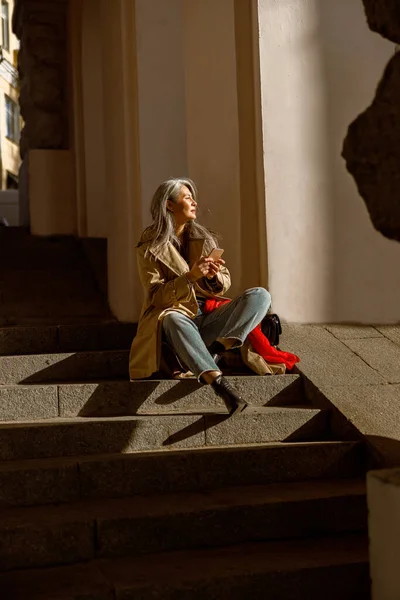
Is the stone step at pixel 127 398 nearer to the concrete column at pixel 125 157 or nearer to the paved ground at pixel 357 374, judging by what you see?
the paved ground at pixel 357 374

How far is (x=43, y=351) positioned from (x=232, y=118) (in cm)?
205

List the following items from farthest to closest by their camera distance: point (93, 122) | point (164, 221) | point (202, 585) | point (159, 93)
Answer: point (93, 122), point (159, 93), point (164, 221), point (202, 585)

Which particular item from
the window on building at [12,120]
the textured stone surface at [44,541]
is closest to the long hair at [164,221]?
the textured stone surface at [44,541]

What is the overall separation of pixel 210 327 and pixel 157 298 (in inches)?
13.5

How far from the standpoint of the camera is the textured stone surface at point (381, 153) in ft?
8.97

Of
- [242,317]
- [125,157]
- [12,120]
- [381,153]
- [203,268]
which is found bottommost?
[242,317]

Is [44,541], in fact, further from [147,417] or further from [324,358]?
[324,358]

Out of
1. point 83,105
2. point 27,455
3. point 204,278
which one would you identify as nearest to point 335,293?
Result: point 204,278

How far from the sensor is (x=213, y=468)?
13.9ft

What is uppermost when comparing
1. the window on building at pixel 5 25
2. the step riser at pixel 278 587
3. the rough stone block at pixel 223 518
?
the window on building at pixel 5 25

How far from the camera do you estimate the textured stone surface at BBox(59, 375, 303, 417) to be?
15.9 feet

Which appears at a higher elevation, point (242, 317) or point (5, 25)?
point (5, 25)

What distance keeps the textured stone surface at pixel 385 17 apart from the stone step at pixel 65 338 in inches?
145

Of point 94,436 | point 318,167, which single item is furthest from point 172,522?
point 318,167
